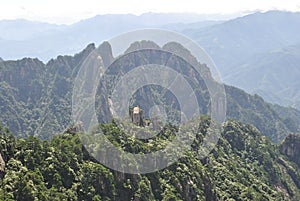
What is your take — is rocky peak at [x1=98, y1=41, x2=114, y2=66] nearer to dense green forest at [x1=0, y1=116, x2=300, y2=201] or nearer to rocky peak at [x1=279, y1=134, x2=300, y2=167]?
rocky peak at [x1=279, y1=134, x2=300, y2=167]

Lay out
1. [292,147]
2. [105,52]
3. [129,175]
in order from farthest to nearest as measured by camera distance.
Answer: [105,52] < [292,147] < [129,175]

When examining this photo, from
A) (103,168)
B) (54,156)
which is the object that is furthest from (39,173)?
(103,168)

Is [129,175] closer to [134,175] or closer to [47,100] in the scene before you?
[134,175]

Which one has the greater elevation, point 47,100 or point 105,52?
point 105,52

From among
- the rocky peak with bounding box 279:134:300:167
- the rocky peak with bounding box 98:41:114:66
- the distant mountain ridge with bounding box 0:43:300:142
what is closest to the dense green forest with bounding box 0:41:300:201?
the rocky peak with bounding box 279:134:300:167

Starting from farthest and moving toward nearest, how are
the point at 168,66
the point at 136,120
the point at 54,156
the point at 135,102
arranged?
1. the point at 168,66
2. the point at 135,102
3. the point at 136,120
4. the point at 54,156

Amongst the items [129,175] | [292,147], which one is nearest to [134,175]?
[129,175]

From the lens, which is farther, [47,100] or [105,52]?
[47,100]

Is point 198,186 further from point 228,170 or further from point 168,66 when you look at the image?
point 168,66

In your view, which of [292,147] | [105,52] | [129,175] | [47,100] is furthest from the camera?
[47,100]
